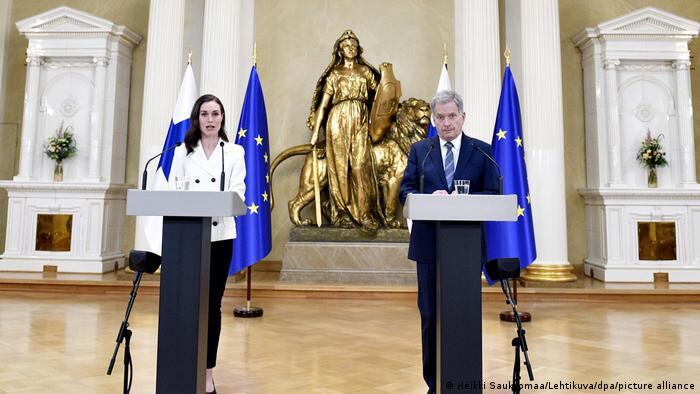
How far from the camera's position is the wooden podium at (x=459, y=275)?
2248mm

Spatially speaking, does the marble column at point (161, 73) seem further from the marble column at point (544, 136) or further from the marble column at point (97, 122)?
the marble column at point (544, 136)

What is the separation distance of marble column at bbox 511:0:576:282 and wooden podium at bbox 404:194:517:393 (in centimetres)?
537

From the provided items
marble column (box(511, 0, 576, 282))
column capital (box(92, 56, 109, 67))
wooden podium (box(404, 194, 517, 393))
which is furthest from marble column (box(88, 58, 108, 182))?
wooden podium (box(404, 194, 517, 393))

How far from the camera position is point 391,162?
26.3 feet

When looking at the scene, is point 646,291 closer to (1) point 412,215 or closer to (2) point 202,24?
(1) point 412,215

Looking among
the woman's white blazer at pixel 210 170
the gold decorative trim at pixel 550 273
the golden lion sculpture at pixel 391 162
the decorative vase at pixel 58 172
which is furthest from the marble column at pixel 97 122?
the gold decorative trim at pixel 550 273

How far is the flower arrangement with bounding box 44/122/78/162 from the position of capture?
8383mm

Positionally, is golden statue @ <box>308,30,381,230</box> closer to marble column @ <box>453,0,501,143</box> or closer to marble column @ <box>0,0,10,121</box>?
marble column @ <box>453,0,501,143</box>

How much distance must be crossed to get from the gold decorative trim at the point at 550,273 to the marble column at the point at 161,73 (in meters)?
5.73

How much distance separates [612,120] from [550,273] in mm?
3046

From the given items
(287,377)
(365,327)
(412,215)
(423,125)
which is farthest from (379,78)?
(412,215)

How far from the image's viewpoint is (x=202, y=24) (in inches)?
348

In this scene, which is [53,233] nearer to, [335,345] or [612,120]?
[335,345]

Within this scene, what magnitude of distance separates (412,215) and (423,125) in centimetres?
586
